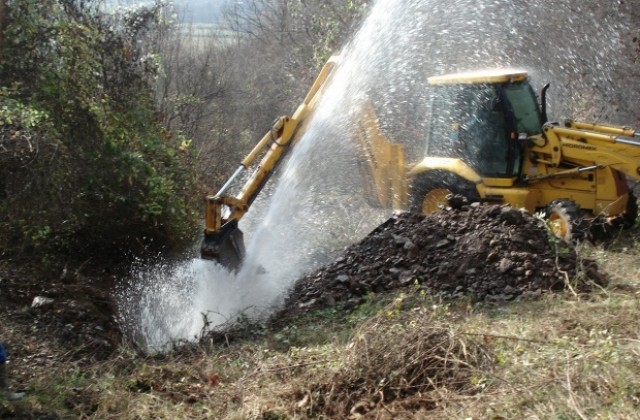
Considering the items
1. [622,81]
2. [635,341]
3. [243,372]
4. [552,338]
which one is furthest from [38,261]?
[622,81]

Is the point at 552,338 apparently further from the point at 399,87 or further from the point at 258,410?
the point at 399,87

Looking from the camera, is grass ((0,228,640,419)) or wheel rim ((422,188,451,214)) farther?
wheel rim ((422,188,451,214))

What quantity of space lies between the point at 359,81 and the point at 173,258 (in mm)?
3146

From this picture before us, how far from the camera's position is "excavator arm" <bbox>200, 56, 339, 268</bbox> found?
775 centimetres

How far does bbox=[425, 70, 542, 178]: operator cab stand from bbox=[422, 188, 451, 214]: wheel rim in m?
0.46

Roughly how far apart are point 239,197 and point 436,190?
8.76 ft

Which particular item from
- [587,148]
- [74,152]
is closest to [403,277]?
[587,148]

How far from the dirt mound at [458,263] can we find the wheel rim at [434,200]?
1239 mm

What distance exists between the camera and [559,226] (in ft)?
26.5

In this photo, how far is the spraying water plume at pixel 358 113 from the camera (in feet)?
26.1

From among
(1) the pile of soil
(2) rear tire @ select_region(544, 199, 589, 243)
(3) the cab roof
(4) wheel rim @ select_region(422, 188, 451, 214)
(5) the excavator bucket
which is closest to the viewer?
(1) the pile of soil

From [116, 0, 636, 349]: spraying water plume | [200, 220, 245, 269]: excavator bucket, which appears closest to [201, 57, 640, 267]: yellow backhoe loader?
[200, 220, 245, 269]: excavator bucket

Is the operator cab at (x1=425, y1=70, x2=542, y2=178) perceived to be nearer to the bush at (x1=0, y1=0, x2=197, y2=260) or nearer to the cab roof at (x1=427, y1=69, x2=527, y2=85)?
the cab roof at (x1=427, y1=69, x2=527, y2=85)

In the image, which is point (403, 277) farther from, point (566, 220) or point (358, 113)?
point (358, 113)
